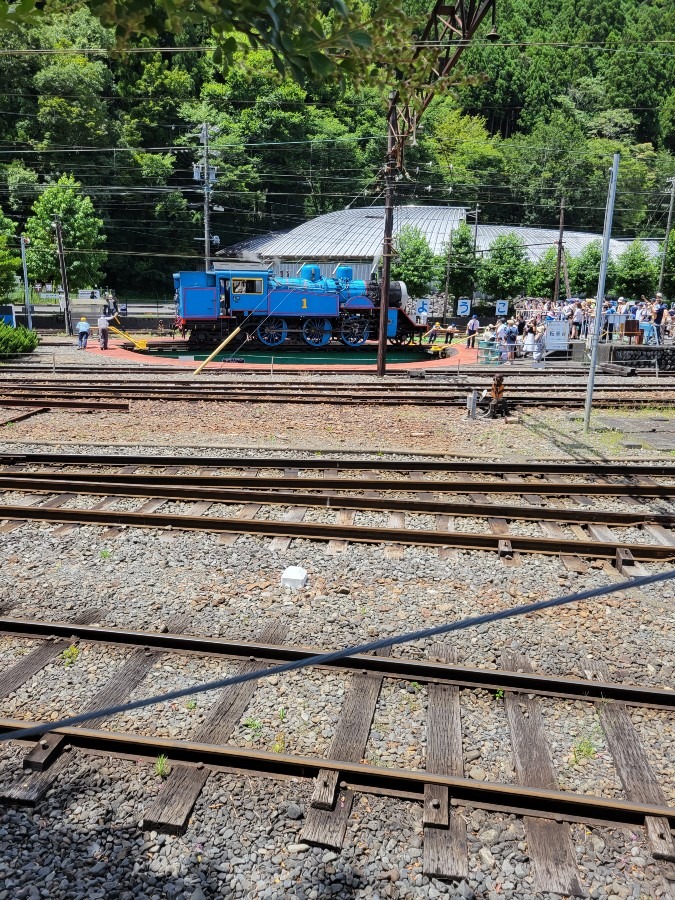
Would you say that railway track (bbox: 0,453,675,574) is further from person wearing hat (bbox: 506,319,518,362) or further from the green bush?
person wearing hat (bbox: 506,319,518,362)

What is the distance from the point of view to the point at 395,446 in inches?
472

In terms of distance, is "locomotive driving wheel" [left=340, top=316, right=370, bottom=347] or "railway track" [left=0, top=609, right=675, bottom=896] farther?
"locomotive driving wheel" [left=340, top=316, right=370, bottom=347]

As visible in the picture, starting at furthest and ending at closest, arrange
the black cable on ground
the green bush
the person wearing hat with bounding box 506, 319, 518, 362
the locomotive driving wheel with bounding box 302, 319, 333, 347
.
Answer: the locomotive driving wheel with bounding box 302, 319, 333, 347
the person wearing hat with bounding box 506, 319, 518, 362
the green bush
the black cable on ground

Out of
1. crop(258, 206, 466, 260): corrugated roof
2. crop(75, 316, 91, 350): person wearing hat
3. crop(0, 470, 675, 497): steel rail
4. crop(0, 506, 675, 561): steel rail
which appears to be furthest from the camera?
crop(258, 206, 466, 260): corrugated roof

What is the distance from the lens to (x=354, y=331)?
30875mm

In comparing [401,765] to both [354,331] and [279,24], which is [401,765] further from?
[354,331]

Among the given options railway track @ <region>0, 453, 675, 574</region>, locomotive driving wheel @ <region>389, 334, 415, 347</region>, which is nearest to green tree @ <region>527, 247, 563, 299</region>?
locomotive driving wheel @ <region>389, 334, 415, 347</region>

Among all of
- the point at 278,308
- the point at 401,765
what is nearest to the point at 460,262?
the point at 278,308

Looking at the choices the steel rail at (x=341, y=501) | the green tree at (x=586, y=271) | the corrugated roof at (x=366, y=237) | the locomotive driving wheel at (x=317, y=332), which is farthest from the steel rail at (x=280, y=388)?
the corrugated roof at (x=366, y=237)

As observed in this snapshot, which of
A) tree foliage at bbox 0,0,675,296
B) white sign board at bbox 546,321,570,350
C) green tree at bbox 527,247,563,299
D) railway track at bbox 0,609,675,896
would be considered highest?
tree foliage at bbox 0,0,675,296

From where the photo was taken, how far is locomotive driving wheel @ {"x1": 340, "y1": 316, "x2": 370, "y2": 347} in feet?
101

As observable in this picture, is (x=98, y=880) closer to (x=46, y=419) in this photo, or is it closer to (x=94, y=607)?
(x=94, y=607)

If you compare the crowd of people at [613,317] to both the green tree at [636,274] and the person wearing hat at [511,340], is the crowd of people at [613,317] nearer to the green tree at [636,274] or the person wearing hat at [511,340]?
the person wearing hat at [511,340]

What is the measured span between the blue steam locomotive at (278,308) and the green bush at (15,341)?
241 inches
